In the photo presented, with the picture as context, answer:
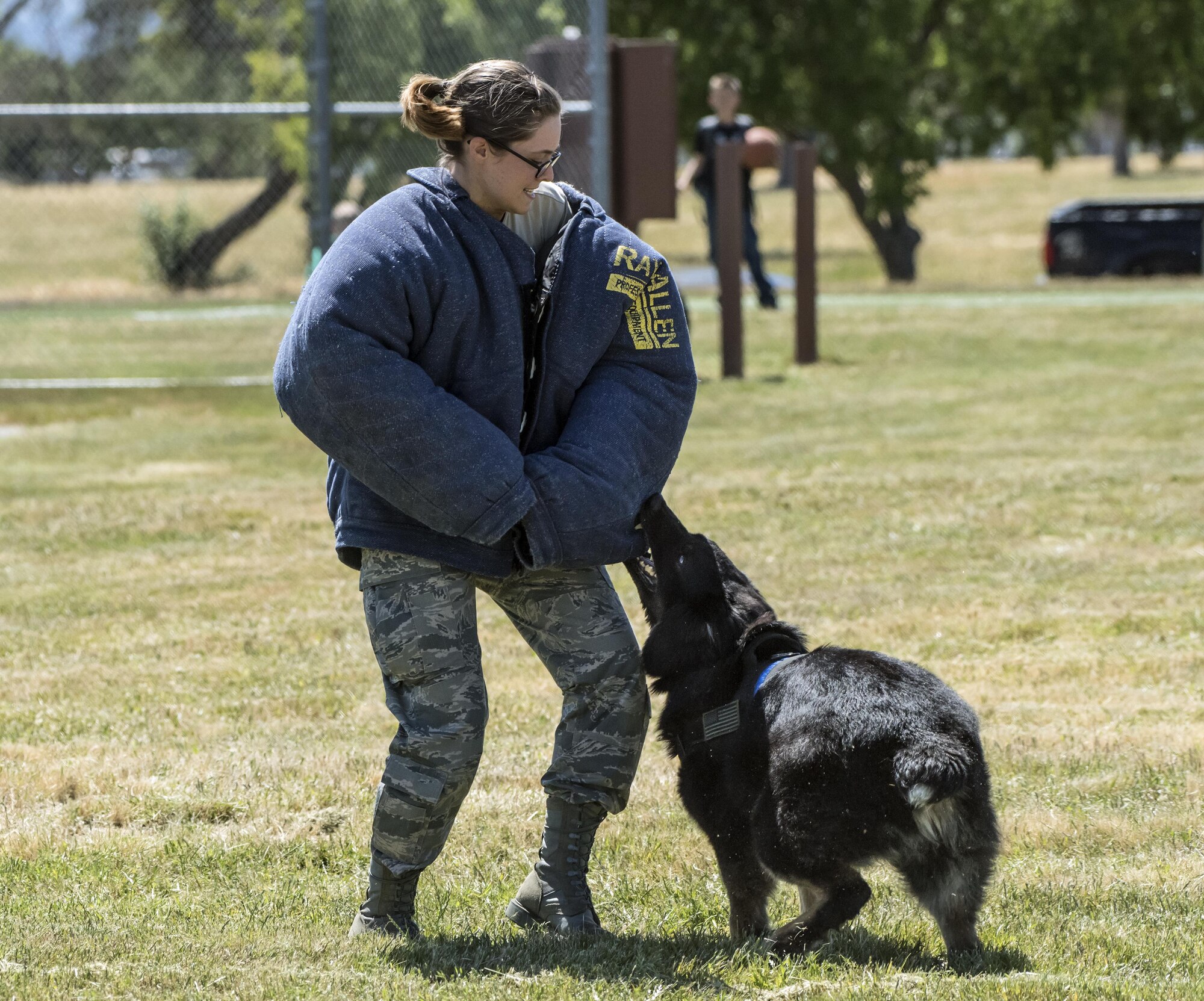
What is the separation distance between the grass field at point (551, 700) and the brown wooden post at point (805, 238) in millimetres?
1389

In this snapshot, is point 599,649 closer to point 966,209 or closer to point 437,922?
point 437,922

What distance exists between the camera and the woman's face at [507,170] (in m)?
3.35

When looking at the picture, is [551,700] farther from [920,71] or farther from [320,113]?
[920,71]

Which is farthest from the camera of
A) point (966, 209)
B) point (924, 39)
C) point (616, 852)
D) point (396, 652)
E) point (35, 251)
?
point (966, 209)

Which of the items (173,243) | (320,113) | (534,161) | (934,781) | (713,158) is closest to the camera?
(934,781)

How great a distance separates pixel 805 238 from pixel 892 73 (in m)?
13.8

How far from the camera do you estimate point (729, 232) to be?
13016 mm

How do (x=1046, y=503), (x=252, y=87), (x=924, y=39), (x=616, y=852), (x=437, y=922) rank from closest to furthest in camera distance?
(x=437, y=922) → (x=616, y=852) → (x=1046, y=503) → (x=252, y=87) → (x=924, y=39)

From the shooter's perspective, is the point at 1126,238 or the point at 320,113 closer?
the point at 320,113

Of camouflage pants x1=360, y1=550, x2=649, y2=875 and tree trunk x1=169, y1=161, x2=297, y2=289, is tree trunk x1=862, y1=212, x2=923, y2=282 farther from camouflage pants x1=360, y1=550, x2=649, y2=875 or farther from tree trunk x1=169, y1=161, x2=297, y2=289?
camouflage pants x1=360, y1=550, x2=649, y2=875

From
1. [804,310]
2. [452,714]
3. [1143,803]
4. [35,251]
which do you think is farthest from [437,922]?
[35,251]

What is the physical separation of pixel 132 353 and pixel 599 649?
13.2 m

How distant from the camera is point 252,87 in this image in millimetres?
15227

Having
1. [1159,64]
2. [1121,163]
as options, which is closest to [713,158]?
[1159,64]
